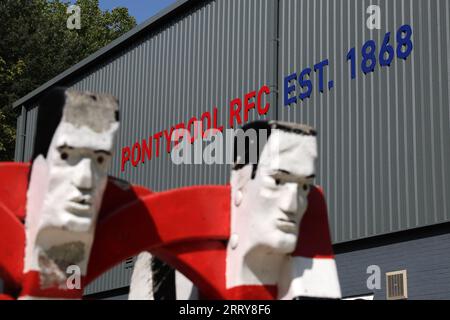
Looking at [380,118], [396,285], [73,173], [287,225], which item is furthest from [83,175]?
[380,118]

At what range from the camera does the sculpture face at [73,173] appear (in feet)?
24.4

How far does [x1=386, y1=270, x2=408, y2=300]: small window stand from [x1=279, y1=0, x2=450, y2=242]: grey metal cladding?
88cm

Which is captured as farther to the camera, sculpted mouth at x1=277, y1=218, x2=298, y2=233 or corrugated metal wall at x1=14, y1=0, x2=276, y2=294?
corrugated metal wall at x1=14, y1=0, x2=276, y2=294

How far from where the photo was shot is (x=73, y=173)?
7469mm

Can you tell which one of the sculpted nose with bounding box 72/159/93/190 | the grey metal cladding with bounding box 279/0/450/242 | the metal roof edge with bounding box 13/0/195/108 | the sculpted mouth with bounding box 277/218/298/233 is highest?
the metal roof edge with bounding box 13/0/195/108

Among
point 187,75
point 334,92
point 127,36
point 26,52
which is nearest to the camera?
point 334,92

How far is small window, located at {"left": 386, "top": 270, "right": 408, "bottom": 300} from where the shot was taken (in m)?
16.6

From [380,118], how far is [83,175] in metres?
11.0

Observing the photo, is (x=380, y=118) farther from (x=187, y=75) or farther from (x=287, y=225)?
(x=287, y=225)

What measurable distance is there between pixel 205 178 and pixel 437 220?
7.80 m

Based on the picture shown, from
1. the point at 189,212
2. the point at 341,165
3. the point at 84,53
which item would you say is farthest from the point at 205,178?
the point at 84,53

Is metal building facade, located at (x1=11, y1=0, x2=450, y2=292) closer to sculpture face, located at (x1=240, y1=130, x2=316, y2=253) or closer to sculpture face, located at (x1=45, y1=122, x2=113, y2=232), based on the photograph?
sculpture face, located at (x1=240, y1=130, x2=316, y2=253)

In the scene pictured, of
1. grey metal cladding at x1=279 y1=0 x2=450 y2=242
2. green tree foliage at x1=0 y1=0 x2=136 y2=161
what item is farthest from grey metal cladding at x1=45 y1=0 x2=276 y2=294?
green tree foliage at x1=0 y1=0 x2=136 y2=161

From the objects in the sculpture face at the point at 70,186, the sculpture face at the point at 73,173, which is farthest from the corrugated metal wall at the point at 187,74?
the sculpture face at the point at 73,173
